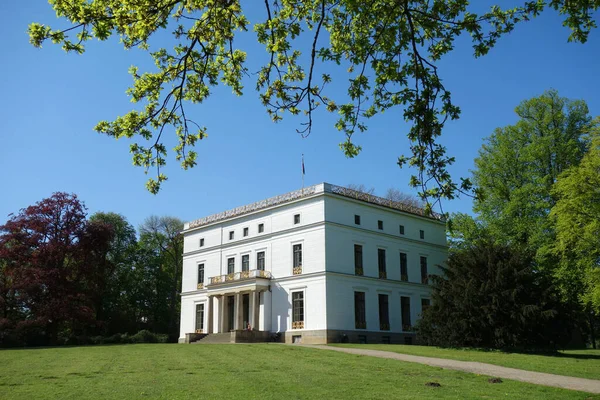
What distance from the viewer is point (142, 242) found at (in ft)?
192

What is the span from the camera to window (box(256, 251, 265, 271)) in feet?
132

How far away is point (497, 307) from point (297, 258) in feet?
52.9

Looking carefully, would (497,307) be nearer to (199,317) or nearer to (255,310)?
(255,310)

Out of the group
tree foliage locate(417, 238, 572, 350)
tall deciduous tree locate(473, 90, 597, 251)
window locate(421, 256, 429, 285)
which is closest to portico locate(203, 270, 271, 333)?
window locate(421, 256, 429, 285)

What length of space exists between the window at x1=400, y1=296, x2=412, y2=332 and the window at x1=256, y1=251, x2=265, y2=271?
1102 centimetres

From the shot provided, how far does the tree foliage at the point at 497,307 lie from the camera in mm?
24625

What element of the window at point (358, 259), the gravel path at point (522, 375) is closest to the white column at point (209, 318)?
the window at point (358, 259)

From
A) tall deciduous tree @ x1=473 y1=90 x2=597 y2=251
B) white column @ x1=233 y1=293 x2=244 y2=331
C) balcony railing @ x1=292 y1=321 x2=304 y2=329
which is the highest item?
tall deciduous tree @ x1=473 y1=90 x2=597 y2=251

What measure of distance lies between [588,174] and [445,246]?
1884 centimetres

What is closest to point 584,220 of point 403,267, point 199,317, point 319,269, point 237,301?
point 403,267

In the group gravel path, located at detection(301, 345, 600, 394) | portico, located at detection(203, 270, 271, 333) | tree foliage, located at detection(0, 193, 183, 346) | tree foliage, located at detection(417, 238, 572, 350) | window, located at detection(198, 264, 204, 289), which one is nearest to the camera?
gravel path, located at detection(301, 345, 600, 394)

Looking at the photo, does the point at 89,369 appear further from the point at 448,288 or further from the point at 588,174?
the point at 588,174

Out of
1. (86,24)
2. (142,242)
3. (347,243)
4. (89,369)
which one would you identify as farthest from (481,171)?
(142,242)

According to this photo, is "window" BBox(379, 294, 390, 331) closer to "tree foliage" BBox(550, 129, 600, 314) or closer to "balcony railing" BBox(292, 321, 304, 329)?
"balcony railing" BBox(292, 321, 304, 329)
